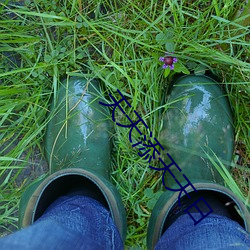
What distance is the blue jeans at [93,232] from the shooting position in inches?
31.0

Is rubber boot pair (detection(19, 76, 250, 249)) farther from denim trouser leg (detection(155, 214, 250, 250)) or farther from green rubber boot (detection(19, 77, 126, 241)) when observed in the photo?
denim trouser leg (detection(155, 214, 250, 250))

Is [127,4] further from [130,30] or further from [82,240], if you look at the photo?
[82,240]

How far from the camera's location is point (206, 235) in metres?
0.96

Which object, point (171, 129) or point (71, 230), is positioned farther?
point (171, 129)

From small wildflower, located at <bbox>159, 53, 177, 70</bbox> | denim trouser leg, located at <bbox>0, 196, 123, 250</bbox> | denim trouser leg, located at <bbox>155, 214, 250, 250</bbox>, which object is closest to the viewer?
denim trouser leg, located at <bbox>0, 196, 123, 250</bbox>

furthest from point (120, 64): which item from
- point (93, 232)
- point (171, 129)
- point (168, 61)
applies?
point (93, 232)

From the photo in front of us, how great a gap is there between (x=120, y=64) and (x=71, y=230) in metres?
0.64

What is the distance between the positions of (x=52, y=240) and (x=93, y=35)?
29.7 inches

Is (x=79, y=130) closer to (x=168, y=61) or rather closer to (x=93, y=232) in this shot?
(x=168, y=61)

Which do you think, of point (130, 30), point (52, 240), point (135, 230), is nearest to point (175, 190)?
point (135, 230)

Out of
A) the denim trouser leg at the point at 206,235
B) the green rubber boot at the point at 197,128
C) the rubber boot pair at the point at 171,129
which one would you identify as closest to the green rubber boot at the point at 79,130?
the rubber boot pair at the point at 171,129

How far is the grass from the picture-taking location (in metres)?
1.30

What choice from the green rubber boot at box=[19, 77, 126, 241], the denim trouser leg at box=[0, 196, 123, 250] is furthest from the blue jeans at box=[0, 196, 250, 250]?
the green rubber boot at box=[19, 77, 126, 241]

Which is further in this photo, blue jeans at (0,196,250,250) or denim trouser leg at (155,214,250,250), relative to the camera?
denim trouser leg at (155,214,250,250)
